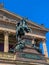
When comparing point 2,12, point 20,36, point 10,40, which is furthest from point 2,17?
point 20,36

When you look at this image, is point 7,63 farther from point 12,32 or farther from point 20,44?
point 12,32

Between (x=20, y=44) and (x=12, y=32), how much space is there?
22.1 metres

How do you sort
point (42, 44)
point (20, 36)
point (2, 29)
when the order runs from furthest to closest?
point (42, 44) → point (2, 29) → point (20, 36)

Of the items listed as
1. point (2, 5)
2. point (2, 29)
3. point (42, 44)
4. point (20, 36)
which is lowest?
point (20, 36)

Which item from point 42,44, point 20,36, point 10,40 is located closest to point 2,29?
point 10,40

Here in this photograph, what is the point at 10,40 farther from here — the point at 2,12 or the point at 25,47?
the point at 25,47

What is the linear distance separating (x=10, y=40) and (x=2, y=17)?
4453 millimetres

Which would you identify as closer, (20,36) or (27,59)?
(27,59)

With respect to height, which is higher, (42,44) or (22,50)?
(42,44)

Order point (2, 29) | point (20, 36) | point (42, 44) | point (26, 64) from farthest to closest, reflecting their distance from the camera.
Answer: point (42, 44) → point (2, 29) → point (20, 36) → point (26, 64)

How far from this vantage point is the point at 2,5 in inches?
1443

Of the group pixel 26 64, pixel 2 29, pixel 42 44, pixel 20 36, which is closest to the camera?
pixel 26 64

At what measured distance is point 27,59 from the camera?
11102mm

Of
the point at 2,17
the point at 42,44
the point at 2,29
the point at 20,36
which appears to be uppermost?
the point at 2,17
